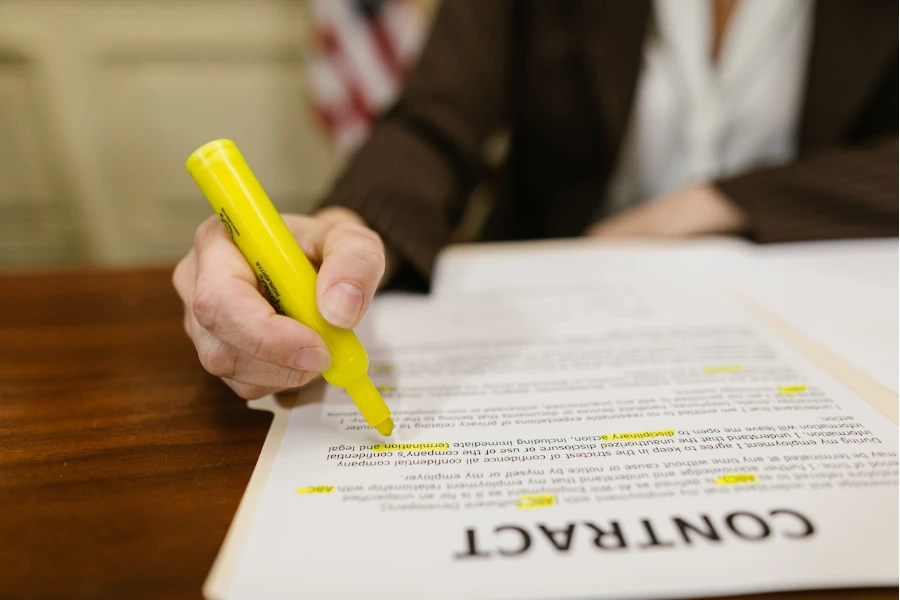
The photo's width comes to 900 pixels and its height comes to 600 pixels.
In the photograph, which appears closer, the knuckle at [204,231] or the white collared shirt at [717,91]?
the knuckle at [204,231]

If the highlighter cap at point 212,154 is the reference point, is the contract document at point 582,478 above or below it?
below

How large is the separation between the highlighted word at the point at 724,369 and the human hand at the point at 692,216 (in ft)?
A: 0.78

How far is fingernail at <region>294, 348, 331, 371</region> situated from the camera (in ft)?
Result: 0.76

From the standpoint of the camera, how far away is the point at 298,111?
4.48 feet

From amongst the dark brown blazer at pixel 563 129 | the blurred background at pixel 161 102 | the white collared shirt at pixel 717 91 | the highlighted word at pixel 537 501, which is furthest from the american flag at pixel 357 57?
the highlighted word at pixel 537 501

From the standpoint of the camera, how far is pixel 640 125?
2.15ft

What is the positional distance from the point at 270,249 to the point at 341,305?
0.13 ft

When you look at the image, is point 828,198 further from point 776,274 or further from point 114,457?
point 114,457

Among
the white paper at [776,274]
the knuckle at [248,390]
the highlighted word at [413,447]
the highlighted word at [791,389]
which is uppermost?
the knuckle at [248,390]

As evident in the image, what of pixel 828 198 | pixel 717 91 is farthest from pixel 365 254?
pixel 717 91

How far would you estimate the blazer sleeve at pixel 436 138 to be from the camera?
1.43ft

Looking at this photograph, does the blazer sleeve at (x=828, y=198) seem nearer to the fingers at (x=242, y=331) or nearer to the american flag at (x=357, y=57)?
the fingers at (x=242, y=331)

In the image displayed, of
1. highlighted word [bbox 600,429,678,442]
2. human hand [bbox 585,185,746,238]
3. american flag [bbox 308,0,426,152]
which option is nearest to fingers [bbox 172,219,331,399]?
highlighted word [bbox 600,429,678,442]

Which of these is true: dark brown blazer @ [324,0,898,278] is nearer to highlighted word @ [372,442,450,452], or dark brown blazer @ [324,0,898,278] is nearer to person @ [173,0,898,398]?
person @ [173,0,898,398]
